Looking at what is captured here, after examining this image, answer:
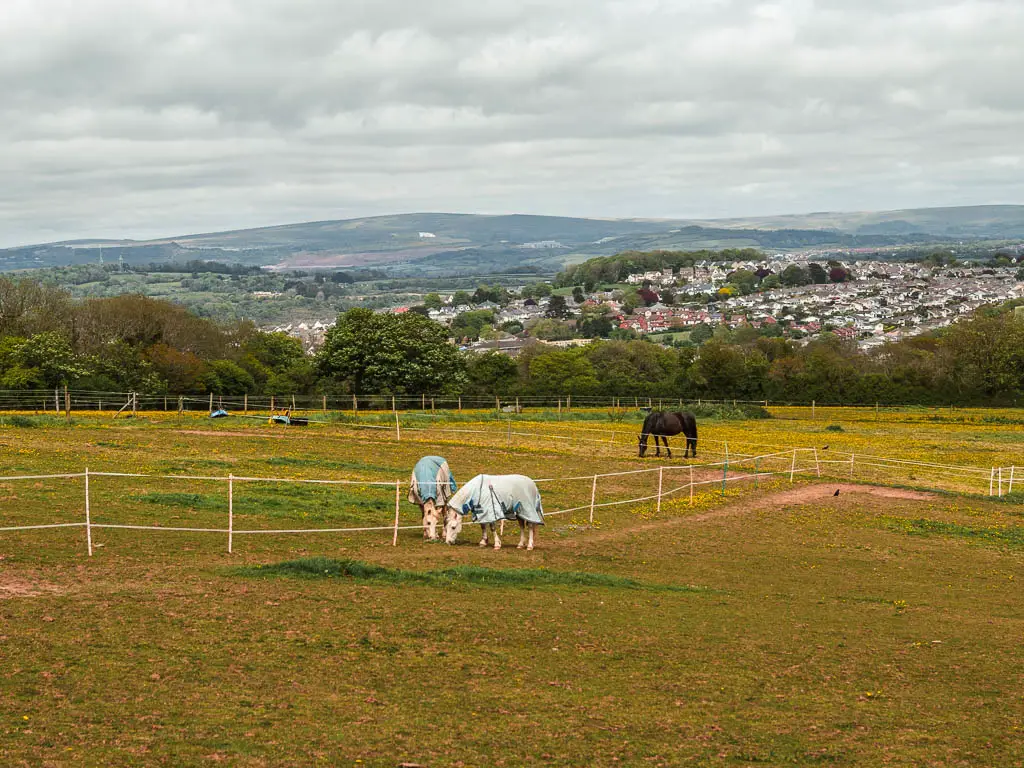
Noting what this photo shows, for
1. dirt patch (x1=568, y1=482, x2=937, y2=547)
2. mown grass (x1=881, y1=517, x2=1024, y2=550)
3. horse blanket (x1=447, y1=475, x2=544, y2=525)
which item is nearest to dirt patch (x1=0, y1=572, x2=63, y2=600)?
horse blanket (x1=447, y1=475, x2=544, y2=525)

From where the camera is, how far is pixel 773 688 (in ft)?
43.8

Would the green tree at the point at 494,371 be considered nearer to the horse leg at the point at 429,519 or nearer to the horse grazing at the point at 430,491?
the horse grazing at the point at 430,491

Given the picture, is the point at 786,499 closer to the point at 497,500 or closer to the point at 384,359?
the point at 497,500

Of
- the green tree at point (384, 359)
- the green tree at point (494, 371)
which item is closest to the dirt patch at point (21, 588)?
the green tree at point (384, 359)

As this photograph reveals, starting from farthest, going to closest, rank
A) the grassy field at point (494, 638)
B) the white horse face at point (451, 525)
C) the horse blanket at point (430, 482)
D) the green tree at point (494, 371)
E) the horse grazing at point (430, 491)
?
the green tree at point (494, 371), the horse blanket at point (430, 482), the horse grazing at point (430, 491), the white horse face at point (451, 525), the grassy field at point (494, 638)

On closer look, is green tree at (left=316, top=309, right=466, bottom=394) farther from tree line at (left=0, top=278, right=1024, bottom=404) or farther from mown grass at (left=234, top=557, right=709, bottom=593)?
mown grass at (left=234, top=557, right=709, bottom=593)

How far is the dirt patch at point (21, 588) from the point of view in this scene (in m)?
14.9

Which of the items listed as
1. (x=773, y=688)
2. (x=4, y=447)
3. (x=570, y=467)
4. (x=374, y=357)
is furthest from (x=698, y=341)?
(x=773, y=688)

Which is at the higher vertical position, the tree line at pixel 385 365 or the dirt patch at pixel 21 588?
the tree line at pixel 385 365

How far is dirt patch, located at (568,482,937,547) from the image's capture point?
2652 cm

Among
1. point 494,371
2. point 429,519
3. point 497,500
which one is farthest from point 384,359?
point 497,500

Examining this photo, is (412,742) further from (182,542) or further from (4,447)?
(4,447)

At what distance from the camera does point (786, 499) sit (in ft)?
112

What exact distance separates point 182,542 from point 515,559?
6.99m
